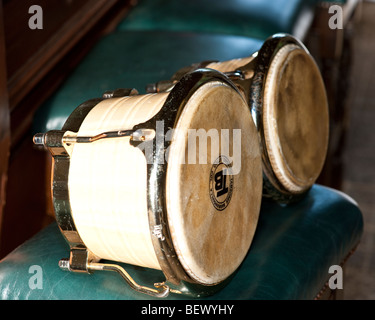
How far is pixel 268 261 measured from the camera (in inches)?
54.2

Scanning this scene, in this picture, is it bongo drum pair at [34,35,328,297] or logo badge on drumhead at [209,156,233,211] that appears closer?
bongo drum pair at [34,35,328,297]

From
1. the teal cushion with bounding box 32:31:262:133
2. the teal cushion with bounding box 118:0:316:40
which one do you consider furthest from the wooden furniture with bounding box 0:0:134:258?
the teal cushion with bounding box 118:0:316:40

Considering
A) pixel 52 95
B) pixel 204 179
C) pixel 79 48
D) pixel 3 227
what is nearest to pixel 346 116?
pixel 79 48

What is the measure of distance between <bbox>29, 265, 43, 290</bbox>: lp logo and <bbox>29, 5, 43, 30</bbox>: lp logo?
108 centimetres

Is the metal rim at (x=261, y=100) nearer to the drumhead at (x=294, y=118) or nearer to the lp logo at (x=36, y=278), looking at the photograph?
the drumhead at (x=294, y=118)

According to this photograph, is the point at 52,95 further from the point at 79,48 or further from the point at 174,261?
the point at 174,261

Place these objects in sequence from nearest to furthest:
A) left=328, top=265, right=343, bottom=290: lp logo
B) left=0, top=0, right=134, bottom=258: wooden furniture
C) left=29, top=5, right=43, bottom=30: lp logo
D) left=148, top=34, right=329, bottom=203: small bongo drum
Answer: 1. left=148, top=34, right=329, bottom=203: small bongo drum
2. left=328, top=265, right=343, bottom=290: lp logo
3. left=0, top=0, right=134, bottom=258: wooden furniture
4. left=29, top=5, right=43, bottom=30: lp logo

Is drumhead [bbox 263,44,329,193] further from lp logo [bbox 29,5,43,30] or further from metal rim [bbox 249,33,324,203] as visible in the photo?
lp logo [bbox 29,5,43,30]

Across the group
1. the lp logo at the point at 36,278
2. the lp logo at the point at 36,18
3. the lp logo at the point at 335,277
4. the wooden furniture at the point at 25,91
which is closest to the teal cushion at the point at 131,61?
the wooden furniture at the point at 25,91

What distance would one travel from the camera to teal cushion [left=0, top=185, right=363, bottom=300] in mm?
1274

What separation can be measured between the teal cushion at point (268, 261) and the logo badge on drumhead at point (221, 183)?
21cm

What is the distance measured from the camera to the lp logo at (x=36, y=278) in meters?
1.30

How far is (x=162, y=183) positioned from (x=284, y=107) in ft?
1.71

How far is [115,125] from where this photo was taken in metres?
1.20
